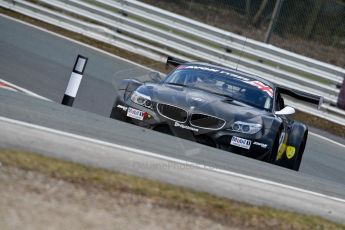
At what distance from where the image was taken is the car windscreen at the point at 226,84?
32.6 ft

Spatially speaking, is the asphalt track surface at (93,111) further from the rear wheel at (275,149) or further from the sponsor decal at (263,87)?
the sponsor decal at (263,87)

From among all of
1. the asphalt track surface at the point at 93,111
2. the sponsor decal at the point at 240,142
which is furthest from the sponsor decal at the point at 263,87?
the sponsor decal at the point at 240,142

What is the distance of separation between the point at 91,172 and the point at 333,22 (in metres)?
13.0

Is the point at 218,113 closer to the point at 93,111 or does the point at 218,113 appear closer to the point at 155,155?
the point at 155,155

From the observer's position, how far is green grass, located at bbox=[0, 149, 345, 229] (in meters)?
5.64

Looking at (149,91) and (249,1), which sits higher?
(249,1)

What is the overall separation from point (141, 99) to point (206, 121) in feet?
2.87

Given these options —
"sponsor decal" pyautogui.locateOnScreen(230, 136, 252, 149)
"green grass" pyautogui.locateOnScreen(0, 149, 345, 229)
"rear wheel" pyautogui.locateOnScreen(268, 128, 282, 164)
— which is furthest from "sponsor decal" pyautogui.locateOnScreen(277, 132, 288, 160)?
"green grass" pyautogui.locateOnScreen(0, 149, 345, 229)

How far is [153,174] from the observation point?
21.5 ft

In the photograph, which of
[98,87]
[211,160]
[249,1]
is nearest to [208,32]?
[249,1]

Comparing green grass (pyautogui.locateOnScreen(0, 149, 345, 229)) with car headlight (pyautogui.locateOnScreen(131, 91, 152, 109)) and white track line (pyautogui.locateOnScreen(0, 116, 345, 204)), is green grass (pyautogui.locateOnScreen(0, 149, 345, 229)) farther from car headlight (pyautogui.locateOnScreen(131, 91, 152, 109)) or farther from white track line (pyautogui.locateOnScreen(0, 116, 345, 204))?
car headlight (pyautogui.locateOnScreen(131, 91, 152, 109))

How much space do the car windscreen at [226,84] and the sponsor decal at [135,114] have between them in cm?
101

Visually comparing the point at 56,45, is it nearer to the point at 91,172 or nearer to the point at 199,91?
the point at 199,91

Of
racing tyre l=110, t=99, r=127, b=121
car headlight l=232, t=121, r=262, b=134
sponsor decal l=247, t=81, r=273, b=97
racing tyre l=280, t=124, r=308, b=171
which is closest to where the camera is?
car headlight l=232, t=121, r=262, b=134
